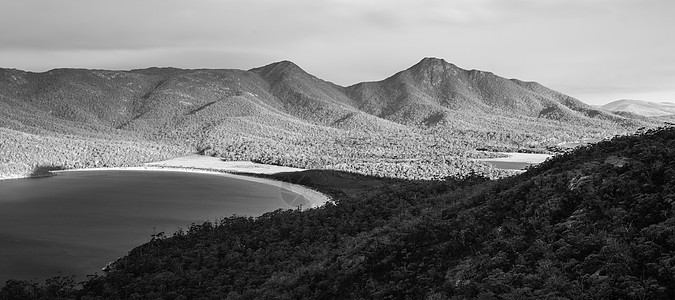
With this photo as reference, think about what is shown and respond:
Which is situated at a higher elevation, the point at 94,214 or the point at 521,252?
the point at 521,252

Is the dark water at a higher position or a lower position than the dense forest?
lower

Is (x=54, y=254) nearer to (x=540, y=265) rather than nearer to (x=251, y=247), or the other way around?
(x=251, y=247)

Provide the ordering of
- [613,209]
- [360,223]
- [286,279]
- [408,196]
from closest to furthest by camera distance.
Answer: [613,209] < [286,279] < [360,223] < [408,196]

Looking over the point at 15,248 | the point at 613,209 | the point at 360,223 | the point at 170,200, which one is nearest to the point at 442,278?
the point at 613,209

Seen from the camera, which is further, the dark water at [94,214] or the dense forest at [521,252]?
the dark water at [94,214]

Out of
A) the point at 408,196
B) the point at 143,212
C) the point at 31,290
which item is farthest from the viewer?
the point at 143,212

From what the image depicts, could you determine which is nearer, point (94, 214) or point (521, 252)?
point (521, 252)

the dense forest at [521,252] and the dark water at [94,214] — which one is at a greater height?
the dense forest at [521,252]

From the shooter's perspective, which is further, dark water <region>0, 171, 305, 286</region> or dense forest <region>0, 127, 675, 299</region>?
dark water <region>0, 171, 305, 286</region>
